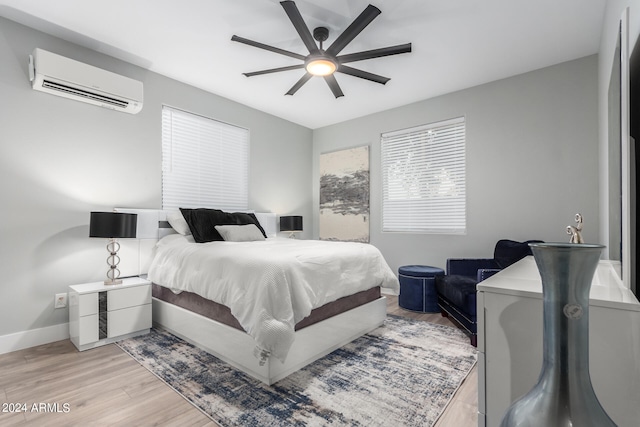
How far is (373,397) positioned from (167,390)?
4.20 feet

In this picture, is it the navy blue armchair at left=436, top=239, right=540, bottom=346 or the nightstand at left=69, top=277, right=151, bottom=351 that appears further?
the navy blue armchair at left=436, top=239, right=540, bottom=346

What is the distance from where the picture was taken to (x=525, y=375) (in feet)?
3.17

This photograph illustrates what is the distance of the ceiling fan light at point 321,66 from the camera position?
8.32 feet

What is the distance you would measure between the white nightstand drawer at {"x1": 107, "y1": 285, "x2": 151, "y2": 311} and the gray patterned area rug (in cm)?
32

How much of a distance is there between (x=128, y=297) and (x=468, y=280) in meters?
3.17

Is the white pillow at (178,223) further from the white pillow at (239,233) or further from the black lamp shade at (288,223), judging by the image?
the black lamp shade at (288,223)

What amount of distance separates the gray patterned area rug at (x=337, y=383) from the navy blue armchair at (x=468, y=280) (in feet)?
0.78

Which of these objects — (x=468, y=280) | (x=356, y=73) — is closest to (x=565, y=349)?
(x=468, y=280)

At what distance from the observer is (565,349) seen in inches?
26.2

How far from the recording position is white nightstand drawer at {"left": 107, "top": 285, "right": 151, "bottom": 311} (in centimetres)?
261

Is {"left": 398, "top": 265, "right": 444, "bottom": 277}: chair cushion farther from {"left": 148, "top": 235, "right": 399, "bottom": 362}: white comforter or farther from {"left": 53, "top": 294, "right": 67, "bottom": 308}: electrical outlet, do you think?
{"left": 53, "top": 294, "right": 67, "bottom": 308}: electrical outlet

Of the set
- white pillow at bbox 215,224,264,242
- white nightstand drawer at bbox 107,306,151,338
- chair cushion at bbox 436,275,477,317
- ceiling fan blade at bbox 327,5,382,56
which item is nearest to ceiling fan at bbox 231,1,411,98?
ceiling fan blade at bbox 327,5,382,56

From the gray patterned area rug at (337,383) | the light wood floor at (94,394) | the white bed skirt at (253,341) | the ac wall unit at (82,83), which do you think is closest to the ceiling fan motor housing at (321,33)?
the ac wall unit at (82,83)

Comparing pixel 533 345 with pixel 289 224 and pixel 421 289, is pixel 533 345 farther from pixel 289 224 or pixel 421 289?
pixel 289 224
